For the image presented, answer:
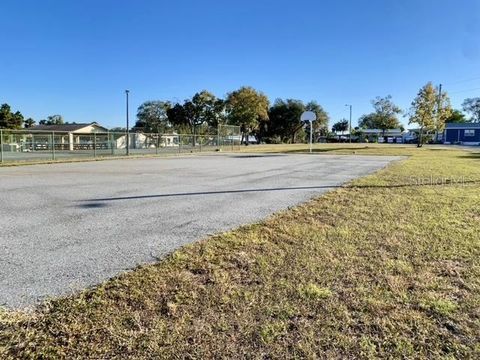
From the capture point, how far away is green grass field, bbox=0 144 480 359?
211 centimetres

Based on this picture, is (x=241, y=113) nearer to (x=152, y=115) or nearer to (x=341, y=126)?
(x=152, y=115)

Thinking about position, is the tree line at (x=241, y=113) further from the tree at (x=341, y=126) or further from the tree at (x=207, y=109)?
the tree at (x=341, y=126)

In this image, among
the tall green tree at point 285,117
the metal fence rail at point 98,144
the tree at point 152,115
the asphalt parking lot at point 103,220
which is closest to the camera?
the asphalt parking lot at point 103,220

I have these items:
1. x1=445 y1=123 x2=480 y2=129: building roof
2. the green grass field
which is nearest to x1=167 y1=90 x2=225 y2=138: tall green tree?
x1=445 y1=123 x2=480 y2=129: building roof

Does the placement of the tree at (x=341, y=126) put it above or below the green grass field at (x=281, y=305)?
above

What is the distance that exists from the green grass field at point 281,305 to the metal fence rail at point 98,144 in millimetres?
16247

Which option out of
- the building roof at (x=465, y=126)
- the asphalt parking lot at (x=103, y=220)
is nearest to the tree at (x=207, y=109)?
the building roof at (x=465, y=126)

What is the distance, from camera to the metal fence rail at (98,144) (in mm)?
18605

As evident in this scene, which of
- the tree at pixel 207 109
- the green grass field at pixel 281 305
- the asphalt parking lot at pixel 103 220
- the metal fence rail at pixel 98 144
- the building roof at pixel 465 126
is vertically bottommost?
the green grass field at pixel 281 305

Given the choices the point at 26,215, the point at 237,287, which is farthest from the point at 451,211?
the point at 26,215

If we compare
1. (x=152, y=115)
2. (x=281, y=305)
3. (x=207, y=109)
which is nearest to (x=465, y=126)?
(x=207, y=109)

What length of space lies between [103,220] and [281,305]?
11.1 feet

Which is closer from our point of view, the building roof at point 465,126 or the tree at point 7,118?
the tree at point 7,118

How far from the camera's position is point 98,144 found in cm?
2348
